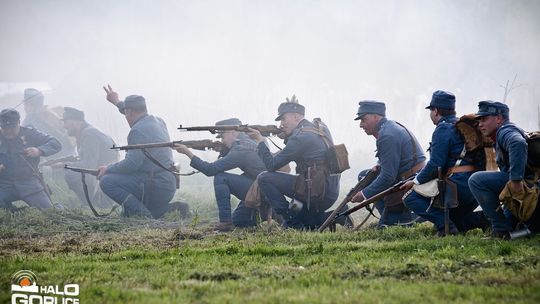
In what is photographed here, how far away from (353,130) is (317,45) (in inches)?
728

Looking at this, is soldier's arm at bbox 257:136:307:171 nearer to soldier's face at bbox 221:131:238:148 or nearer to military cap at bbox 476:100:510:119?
soldier's face at bbox 221:131:238:148

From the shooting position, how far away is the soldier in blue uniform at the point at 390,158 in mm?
8812

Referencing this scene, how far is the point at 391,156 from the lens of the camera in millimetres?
8820

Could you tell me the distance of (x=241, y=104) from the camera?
137 ft

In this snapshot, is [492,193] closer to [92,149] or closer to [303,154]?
[303,154]

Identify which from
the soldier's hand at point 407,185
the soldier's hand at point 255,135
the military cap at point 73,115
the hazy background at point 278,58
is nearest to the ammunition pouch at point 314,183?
the soldier's hand at point 255,135

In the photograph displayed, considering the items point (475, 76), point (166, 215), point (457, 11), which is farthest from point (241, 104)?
point (166, 215)

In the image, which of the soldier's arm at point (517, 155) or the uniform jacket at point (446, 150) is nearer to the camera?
the soldier's arm at point (517, 155)

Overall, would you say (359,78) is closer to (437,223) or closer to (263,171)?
(263,171)

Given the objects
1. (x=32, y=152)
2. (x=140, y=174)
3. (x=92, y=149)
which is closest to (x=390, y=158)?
(x=140, y=174)

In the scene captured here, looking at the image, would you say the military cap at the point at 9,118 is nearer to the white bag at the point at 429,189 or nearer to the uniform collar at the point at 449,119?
the white bag at the point at 429,189

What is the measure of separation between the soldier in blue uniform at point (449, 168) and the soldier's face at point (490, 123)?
601 mm

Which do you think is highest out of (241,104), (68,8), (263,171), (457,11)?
(68,8)

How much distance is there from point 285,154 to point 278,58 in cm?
4389
